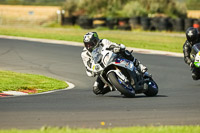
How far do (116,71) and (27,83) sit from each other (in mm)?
4471

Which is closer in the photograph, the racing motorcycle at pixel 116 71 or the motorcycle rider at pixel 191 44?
the racing motorcycle at pixel 116 71

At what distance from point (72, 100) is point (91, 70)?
0.91m

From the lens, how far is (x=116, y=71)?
11.2 m

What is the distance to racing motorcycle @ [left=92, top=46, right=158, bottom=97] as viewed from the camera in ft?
36.8

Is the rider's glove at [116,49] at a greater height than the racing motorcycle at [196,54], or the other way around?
the rider's glove at [116,49]

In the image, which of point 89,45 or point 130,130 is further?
point 89,45

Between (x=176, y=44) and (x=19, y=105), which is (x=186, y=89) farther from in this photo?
(x=176, y=44)

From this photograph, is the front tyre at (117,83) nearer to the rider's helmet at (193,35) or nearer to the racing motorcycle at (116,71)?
the racing motorcycle at (116,71)

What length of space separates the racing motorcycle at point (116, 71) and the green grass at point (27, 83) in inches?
114

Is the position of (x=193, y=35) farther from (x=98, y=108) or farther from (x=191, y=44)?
(x=98, y=108)

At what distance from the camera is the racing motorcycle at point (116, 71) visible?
11211 millimetres

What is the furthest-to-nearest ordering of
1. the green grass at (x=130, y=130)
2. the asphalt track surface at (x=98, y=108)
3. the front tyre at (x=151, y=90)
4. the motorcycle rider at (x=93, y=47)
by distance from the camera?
the front tyre at (x=151, y=90) < the motorcycle rider at (x=93, y=47) < the asphalt track surface at (x=98, y=108) < the green grass at (x=130, y=130)

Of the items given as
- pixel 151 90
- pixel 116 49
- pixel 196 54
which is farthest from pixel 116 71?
pixel 196 54

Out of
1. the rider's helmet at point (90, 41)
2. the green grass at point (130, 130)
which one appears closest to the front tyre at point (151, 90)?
the rider's helmet at point (90, 41)
